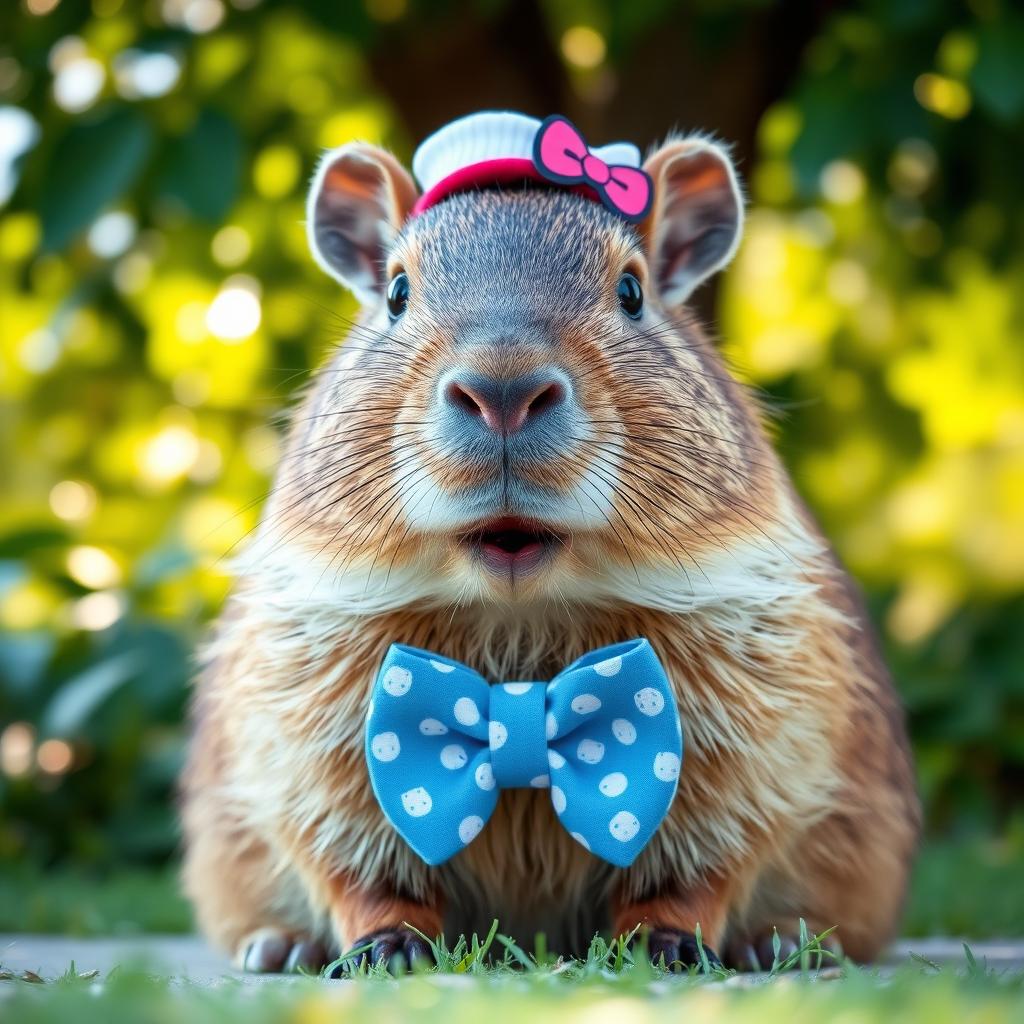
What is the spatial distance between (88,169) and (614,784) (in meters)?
3.38

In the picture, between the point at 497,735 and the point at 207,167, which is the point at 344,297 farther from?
the point at 497,735

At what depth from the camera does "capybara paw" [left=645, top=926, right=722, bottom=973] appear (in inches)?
118

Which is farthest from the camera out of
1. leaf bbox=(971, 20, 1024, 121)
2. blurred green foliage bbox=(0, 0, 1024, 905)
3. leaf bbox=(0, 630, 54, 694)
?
leaf bbox=(0, 630, 54, 694)

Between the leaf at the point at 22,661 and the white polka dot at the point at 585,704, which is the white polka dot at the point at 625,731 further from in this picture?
the leaf at the point at 22,661

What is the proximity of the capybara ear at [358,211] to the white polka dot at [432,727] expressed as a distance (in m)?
1.24

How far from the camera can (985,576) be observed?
28.7 ft

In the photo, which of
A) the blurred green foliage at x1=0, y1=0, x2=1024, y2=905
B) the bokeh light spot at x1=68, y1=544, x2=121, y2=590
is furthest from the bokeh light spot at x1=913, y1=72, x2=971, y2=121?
the bokeh light spot at x1=68, y1=544, x2=121, y2=590

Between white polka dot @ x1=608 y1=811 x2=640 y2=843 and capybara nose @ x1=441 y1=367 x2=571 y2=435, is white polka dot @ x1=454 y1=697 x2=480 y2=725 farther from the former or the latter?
capybara nose @ x1=441 y1=367 x2=571 y2=435

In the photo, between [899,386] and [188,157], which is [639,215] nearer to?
[188,157]

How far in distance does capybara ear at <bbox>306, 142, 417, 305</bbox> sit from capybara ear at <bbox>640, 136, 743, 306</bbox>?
26.7 inches

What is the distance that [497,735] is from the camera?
3111 millimetres

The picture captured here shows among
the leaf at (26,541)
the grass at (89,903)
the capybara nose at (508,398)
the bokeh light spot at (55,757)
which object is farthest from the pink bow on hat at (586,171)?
the bokeh light spot at (55,757)

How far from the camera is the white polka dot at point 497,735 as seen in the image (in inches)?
122

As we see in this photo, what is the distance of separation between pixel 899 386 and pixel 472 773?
18.4ft
